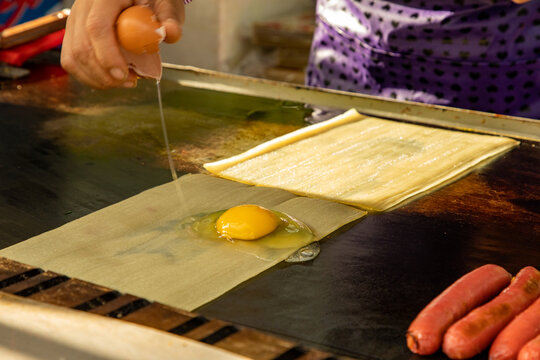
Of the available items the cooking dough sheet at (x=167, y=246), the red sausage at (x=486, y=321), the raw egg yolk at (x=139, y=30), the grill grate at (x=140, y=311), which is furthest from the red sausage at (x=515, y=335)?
the raw egg yolk at (x=139, y=30)

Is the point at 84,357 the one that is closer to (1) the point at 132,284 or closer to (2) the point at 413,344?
(1) the point at 132,284

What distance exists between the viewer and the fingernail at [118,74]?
176 centimetres

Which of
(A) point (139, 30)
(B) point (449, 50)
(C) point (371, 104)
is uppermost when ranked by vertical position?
(A) point (139, 30)

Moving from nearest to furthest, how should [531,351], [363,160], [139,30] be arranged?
[531,351] → [139,30] → [363,160]

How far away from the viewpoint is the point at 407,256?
1.54m

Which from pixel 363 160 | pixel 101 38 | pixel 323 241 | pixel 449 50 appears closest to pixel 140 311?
pixel 323 241

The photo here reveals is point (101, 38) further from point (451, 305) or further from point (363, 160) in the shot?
point (451, 305)

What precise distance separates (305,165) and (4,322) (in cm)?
100

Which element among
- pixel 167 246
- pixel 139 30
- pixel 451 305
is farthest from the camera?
pixel 139 30

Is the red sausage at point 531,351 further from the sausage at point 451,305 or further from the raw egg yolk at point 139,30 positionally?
the raw egg yolk at point 139,30

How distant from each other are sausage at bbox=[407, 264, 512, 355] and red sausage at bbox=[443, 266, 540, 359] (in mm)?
20

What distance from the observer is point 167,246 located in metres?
1.57

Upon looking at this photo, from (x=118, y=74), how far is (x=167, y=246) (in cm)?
45

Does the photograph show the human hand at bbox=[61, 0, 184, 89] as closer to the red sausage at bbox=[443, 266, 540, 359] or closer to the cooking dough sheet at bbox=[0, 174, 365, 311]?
the cooking dough sheet at bbox=[0, 174, 365, 311]
